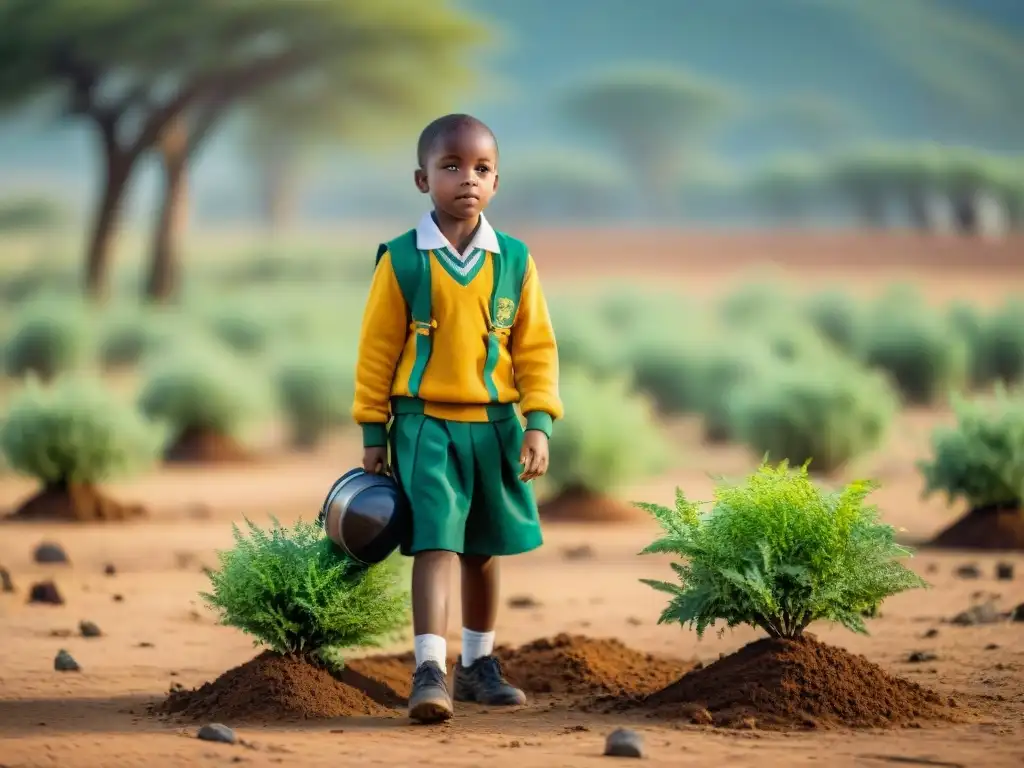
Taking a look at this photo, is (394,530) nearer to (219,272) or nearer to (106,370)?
(106,370)

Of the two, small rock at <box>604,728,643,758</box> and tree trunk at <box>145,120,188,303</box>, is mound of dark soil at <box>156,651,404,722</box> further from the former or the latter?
tree trunk at <box>145,120,188,303</box>

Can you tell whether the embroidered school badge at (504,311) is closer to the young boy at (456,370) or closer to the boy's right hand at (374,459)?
the young boy at (456,370)

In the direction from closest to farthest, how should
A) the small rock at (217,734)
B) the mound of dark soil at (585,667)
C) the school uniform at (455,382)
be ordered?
the small rock at (217,734), the school uniform at (455,382), the mound of dark soil at (585,667)

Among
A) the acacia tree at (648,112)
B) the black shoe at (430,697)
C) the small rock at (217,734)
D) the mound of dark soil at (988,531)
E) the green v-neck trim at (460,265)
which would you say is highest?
the acacia tree at (648,112)

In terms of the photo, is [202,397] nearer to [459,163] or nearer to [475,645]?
[475,645]

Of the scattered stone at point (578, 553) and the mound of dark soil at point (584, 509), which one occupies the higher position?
the mound of dark soil at point (584, 509)

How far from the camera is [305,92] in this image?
4534 cm

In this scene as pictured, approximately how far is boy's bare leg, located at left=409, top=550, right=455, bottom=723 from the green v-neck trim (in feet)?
3.10

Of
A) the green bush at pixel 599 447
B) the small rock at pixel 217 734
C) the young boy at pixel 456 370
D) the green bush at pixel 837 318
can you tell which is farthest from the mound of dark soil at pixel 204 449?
the small rock at pixel 217 734

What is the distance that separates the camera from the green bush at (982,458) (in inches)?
424

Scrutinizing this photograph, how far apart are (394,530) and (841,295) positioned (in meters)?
27.1

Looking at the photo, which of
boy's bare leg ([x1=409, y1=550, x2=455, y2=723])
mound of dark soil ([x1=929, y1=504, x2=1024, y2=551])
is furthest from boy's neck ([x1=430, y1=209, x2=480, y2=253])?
mound of dark soil ([x1=929, y1=504, x2=1024, y2=551])

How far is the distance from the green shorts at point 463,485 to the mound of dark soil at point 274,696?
1.75ft

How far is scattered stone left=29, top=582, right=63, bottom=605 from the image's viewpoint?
8.93 metres
